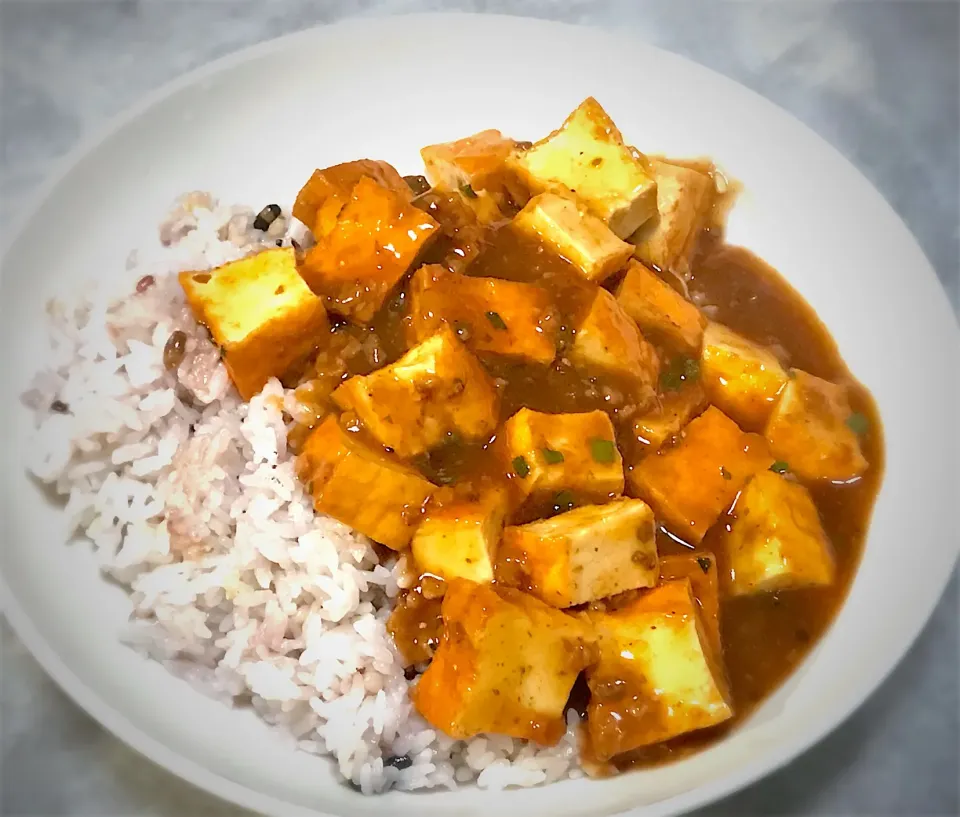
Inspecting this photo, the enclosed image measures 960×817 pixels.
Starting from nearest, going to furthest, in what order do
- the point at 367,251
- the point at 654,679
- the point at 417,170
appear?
1. the point at 654,679
2. the point at 367,251
3. the point at 417,170

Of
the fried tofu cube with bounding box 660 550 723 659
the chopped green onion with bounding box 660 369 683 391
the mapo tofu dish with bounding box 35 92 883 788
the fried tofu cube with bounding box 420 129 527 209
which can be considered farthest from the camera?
the fried tofu cube with bounding box 420 129 527 209

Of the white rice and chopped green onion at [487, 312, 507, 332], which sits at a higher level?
chopped green onion at [487, 312, 507, 332]

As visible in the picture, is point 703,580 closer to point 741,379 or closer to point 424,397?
point 741,379

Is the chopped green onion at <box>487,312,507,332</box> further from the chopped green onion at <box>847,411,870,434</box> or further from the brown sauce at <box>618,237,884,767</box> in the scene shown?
the chopped green onion at <box>847,411,870,434</box>

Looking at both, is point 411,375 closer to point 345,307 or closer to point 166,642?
point 345,307

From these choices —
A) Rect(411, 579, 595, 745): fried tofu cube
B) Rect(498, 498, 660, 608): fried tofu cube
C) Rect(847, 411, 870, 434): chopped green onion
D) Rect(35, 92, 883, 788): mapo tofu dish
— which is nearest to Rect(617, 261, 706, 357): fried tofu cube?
Rect(35, 92, 883, 788): mapo tofu dish

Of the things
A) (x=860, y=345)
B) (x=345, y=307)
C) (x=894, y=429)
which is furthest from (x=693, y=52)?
(x=345, y=307)

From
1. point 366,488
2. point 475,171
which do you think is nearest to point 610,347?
point 366,488
